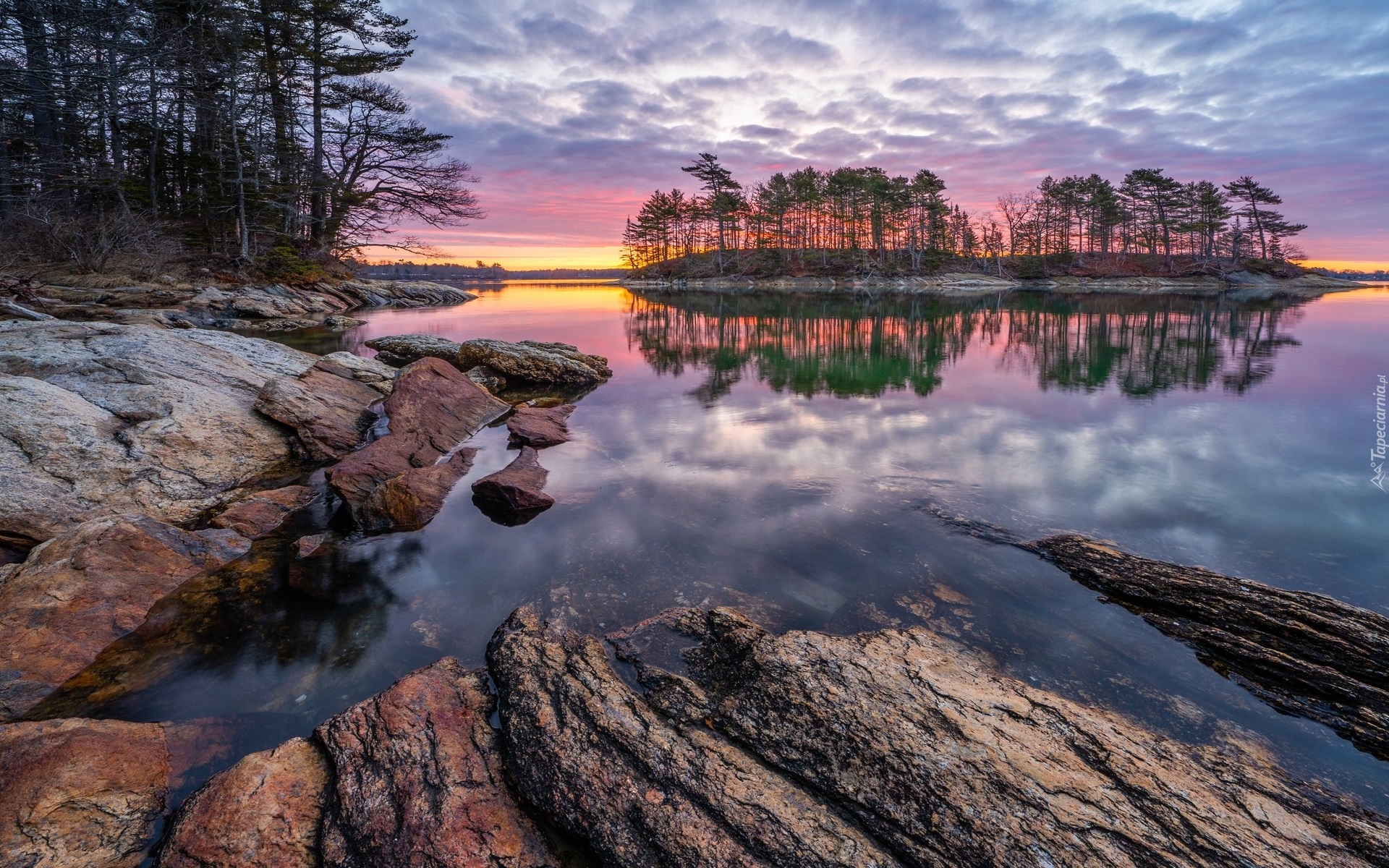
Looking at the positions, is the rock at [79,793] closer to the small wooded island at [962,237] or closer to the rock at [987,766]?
the rock at [987,766]

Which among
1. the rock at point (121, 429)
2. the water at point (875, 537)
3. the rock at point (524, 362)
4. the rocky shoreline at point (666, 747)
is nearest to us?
the rocky shoreline at point (666, 747)

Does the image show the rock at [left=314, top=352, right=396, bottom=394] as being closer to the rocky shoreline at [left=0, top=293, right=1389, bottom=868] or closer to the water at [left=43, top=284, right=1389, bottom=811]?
the water at [left=43, top=284, right=1389, bottom=811]

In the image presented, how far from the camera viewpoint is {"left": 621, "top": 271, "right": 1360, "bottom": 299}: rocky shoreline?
67.7 m

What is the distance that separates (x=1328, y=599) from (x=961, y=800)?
445 centimetres

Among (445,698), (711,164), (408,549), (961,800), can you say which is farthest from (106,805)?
(711,164)

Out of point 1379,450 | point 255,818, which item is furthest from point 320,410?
point 1379,450

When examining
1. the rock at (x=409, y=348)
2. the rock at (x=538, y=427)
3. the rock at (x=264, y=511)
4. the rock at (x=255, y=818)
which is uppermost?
the rock at (x=409, y=348)

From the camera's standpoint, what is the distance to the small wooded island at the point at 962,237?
76.0 meters

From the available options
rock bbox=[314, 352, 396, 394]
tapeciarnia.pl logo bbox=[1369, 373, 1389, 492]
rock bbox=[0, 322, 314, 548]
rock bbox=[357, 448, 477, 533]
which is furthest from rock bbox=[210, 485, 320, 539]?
tapeciarnia.pl logo bbox=[1369, 373, 1389, 492]

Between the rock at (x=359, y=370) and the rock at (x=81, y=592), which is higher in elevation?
the rock at (x=359, y=370)

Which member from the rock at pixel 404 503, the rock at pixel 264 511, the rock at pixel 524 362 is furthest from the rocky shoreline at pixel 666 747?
the rock at pixel 524 362

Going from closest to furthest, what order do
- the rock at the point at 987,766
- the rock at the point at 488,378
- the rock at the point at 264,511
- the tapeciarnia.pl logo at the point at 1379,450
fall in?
the rock at the point at 987,766, the rock at the point at 264,511, the tapeciarnia.pl logo at the point at 1379,450, the rock at the point at 488,378

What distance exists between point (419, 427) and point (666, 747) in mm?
8122

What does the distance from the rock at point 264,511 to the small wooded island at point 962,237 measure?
7428 centimetres
